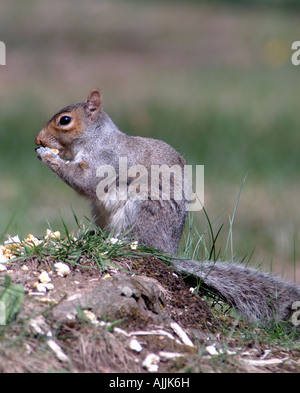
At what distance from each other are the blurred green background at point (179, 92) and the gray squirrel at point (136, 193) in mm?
267

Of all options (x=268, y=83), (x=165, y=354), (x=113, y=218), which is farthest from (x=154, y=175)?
(x=268, y=83)

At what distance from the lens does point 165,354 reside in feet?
8.88

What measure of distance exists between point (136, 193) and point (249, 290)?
84cm

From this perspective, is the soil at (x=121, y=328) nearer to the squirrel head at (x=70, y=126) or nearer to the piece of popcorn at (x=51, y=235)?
the piece of popcorn at (x=51, y=235)

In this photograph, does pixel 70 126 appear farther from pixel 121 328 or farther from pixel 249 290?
pixel 121 328

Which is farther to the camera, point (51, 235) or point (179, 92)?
point (179, 92)

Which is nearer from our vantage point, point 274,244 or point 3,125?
point 274,244

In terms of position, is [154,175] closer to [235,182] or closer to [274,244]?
[274,244]

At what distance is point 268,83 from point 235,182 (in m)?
4.97

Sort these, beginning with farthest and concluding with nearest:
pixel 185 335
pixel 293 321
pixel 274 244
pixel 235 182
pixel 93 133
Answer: pixel 235 182
pixel 274 244
pixel 93 133
pixel 293 321
pixel 185 335

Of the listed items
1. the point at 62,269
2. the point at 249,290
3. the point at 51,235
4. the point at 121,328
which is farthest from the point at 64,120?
the point at 121,328

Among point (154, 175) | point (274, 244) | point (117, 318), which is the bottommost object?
point (274, 244)

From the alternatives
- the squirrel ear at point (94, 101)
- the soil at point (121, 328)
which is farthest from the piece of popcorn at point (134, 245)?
the squirrel ear at point (94, 101)

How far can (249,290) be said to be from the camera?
349 centimetres
